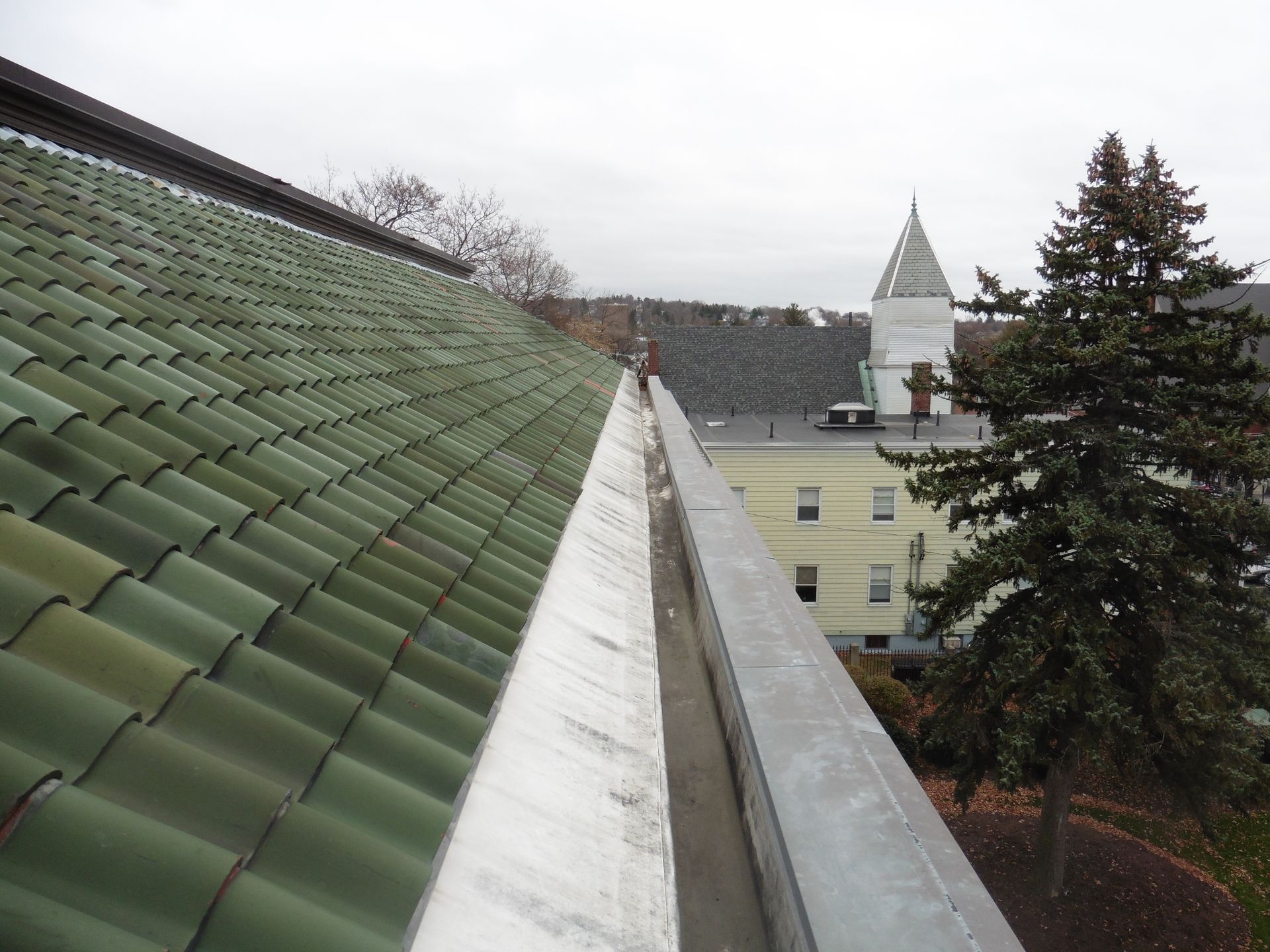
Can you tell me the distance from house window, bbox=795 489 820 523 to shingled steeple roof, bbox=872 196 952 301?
11.5 m

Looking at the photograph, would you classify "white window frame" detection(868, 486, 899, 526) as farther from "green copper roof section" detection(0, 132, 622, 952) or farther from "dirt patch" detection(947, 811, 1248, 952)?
"green copper roof section" detection(0, 132, 622, 952)

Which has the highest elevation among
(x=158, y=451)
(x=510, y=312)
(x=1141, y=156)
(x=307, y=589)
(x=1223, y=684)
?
(x=1141, y=156)

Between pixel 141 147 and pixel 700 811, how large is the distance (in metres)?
7.80

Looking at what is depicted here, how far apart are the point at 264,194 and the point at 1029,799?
18217 mm

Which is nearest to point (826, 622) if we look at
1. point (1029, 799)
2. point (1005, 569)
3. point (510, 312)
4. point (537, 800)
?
point (1029, 799)

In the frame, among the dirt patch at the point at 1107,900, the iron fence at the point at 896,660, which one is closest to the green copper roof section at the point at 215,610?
the dirt patch at the point at 1107,900

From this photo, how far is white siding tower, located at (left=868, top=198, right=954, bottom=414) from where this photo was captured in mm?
32000

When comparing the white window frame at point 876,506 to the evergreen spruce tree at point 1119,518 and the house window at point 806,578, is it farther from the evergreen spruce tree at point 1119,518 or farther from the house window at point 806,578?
the evergreen spruce tree at point 1119,518

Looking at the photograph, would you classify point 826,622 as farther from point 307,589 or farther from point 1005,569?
point 307,589

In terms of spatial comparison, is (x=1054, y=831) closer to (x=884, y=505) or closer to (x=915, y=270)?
(x=884, y=505)

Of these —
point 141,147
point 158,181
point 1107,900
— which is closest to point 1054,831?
point 1107,900

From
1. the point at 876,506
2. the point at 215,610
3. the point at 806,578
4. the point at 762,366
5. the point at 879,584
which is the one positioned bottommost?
the point at 879,584

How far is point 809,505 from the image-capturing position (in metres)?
25.3

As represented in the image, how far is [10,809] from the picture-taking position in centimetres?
134
